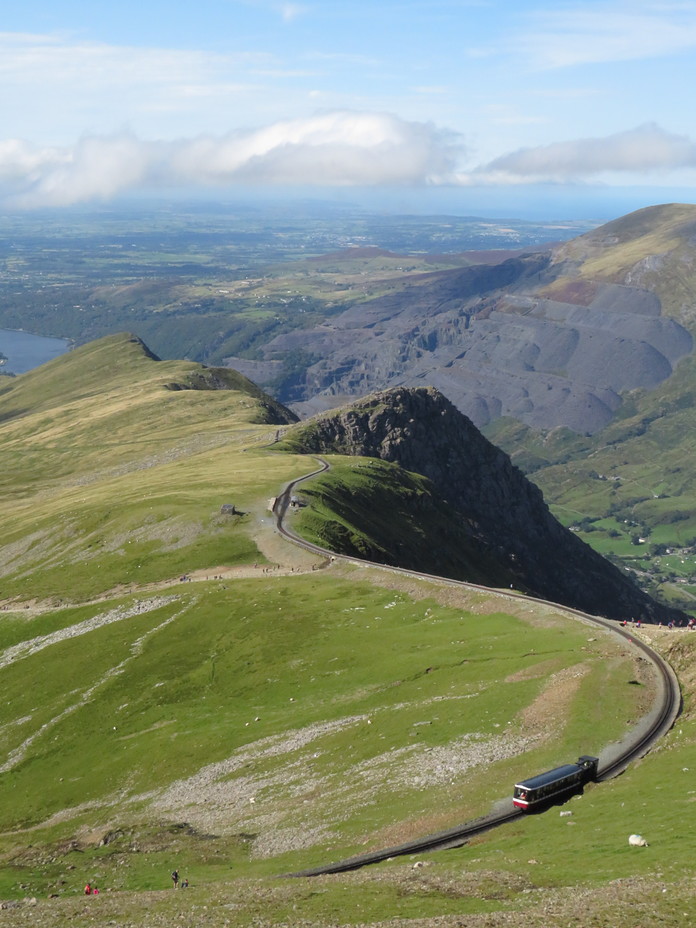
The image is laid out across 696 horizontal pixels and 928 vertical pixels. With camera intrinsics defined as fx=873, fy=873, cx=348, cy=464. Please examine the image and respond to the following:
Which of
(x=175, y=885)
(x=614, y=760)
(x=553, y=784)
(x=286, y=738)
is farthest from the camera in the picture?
(x=286, y=738)

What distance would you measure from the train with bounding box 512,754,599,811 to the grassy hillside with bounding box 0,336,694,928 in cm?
218

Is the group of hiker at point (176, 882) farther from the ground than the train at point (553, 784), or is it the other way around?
the train at point (553, 784)

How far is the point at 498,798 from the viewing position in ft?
206

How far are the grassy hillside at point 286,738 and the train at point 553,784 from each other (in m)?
2.18

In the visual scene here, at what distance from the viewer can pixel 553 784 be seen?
199 ft

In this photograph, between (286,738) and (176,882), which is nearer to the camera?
(176,882)

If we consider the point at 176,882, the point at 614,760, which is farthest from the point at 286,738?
the point at 614,760

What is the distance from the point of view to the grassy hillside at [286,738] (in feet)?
173

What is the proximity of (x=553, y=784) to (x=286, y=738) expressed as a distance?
3161 cm

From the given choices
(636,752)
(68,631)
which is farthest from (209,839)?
(68,631)

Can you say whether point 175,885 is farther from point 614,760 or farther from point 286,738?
point 614,760

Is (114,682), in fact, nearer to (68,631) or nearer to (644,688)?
(68,631)

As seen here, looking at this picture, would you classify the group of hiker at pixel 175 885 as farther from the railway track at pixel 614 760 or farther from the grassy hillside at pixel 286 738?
the railway track at pixel 614 760

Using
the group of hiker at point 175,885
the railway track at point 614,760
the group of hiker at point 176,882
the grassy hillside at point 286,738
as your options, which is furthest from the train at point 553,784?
the group of hiker at point 175,885
